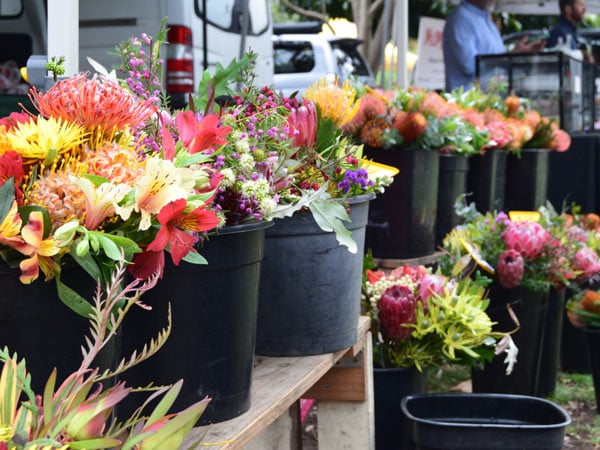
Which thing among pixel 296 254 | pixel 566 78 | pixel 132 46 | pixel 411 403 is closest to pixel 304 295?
pixel 296 254

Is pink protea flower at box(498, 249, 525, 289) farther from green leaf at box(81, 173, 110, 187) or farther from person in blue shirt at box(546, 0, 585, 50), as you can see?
person in blue shirt at box(546, 0, 585, 50)

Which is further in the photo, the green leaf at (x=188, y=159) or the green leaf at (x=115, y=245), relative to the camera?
the green leaf at (x=188, y=159)

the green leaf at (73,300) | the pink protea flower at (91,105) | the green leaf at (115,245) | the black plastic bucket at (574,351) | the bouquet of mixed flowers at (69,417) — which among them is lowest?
the black plastic bucket at (574,351)

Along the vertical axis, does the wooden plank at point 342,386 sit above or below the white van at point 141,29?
below

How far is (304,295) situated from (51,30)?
25.8 inches

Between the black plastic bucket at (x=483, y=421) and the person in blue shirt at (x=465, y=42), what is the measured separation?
3.09m

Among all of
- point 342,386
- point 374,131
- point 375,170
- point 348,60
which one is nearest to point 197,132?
point 375,170

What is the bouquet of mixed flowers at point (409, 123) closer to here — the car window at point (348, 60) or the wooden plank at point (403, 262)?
the wooden plank at point (403, 262)

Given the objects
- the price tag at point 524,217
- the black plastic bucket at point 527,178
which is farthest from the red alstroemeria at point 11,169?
the black plastic bucket at point 527,178

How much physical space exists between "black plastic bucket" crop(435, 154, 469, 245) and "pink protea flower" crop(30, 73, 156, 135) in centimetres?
239

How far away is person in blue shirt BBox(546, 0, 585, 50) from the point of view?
6.17 metres

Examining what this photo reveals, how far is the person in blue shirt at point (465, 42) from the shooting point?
534 centimetres

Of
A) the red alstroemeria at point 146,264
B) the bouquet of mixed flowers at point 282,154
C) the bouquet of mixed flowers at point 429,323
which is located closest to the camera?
the red alstroemeria at point 146,264

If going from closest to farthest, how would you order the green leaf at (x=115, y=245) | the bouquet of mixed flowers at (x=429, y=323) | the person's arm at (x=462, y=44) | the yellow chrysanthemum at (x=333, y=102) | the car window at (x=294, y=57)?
the green leaf at (x=115, y=245) < the yellow chrysanthemum at (x=333, y=102) < the bouquet of mixed flowers at (x=429, y=323) < the person's arm at (x=462, y=44) < the car window at (x=294, y=57)
